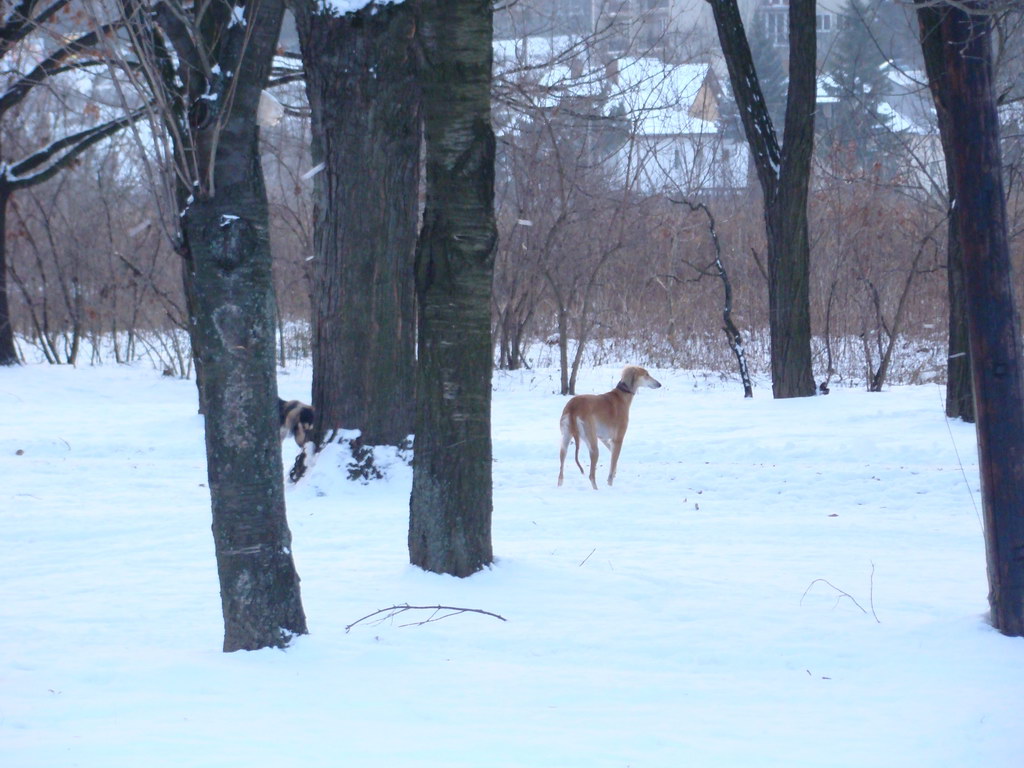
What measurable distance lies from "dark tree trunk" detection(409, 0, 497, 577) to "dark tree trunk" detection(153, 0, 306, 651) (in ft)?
4.05

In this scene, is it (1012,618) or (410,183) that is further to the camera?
(410,183)

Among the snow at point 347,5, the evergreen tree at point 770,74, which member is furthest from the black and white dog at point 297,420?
the evergreen tree at point 770,74

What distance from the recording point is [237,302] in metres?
4.27

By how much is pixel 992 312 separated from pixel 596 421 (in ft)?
17.9

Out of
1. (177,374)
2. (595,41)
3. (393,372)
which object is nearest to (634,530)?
(393,372)

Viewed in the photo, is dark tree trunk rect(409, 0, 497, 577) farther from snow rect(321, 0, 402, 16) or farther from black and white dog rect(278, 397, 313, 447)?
black and white dog rect(278, 397, 313, 447)

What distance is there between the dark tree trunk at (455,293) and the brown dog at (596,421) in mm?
4243

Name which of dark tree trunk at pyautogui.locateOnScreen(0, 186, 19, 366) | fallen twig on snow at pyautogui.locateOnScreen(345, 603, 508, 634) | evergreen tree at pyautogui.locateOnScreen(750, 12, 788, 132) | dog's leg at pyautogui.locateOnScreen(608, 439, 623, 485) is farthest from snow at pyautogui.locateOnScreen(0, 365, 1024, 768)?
evergreen tree at pyautogui.locateOnScreen(750, 12, 788, 132)

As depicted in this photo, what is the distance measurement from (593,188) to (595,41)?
7417mm

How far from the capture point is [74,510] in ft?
29.2

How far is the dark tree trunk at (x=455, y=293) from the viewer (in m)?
5.50

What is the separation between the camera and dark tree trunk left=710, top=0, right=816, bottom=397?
14312 mm

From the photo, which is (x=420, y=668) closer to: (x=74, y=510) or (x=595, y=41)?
(x=74, y=510)

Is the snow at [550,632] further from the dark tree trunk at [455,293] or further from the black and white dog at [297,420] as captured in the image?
the black and white dog at [297,420]
